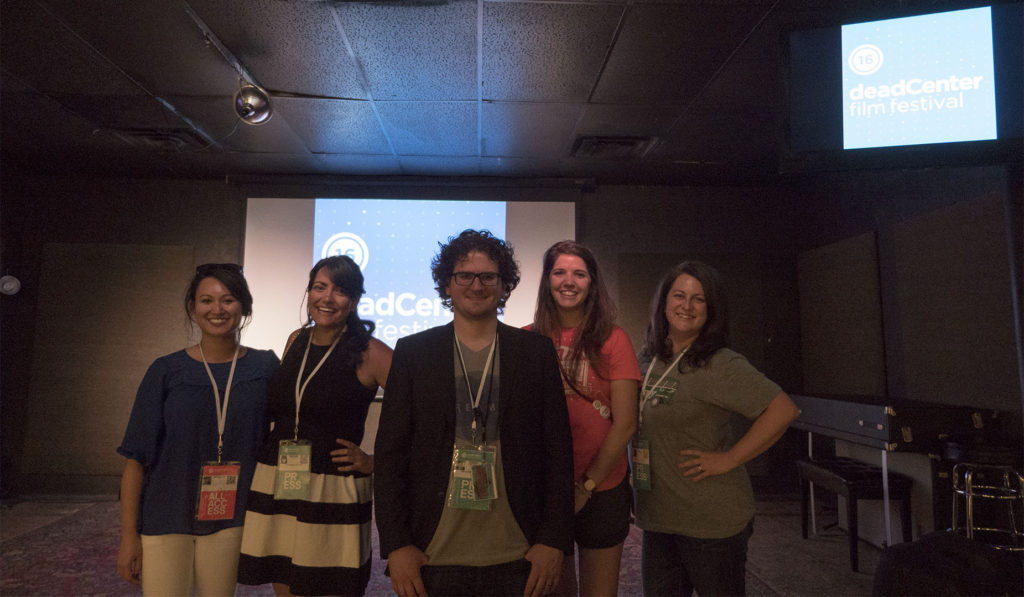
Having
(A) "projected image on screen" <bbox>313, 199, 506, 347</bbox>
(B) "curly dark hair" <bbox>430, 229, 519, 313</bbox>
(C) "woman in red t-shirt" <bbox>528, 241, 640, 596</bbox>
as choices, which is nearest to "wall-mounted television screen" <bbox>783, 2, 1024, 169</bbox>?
(C) "woman in red t-shirt" <bbox>528, 241, 640, 596</bbox>

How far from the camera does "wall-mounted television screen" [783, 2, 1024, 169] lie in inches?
85.7

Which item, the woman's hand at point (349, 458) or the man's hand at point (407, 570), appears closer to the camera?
the man's hand at point (407, 570)

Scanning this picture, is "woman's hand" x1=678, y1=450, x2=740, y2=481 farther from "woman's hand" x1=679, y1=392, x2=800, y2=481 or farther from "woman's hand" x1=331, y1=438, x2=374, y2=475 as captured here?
"woman's hand" x1=331, y1=438, x2=374, y2=475

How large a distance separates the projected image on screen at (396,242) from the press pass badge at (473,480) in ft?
12.2

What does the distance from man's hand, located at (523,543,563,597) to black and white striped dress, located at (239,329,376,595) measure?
56cm

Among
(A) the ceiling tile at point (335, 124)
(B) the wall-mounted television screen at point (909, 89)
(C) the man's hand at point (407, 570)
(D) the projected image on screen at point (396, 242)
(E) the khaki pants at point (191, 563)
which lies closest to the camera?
(C) the man's hand at point (407, 570)

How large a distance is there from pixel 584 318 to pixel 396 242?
3.58m

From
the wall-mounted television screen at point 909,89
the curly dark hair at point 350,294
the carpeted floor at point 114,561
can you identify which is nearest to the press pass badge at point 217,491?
the curly dark hair at point 350,294

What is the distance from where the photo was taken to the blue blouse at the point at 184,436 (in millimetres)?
1512

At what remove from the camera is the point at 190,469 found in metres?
1.54

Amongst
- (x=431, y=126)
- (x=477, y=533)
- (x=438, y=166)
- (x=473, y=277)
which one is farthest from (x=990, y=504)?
(x=438, y=166)

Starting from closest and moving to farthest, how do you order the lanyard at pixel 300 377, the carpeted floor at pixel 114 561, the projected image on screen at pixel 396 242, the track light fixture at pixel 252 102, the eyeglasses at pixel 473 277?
the eyeglasses at pixel 473 277
the lanyard at pixel 300 377
the carpeted floor at pixel 114 561
the track light fixture at pixel 252 102
the projected image on screen at pixel 396 242

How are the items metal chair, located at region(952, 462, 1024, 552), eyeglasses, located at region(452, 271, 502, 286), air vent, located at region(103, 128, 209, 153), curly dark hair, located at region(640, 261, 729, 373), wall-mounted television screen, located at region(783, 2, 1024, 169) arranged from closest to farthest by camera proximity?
eyeglasses, located at region(452, 271, 502, 286) → curly dark hair, located at region(640, 261, 729, 373) → wall-mounted television screen, located at region(783, 2, 1024, 169) → metal chair, located at region(952, 462, 1024, 552) → air vent, located at region(103, 128, 209, 153)

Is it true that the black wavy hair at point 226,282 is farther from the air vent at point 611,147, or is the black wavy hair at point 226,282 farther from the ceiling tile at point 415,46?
the air vent at point 611,147
